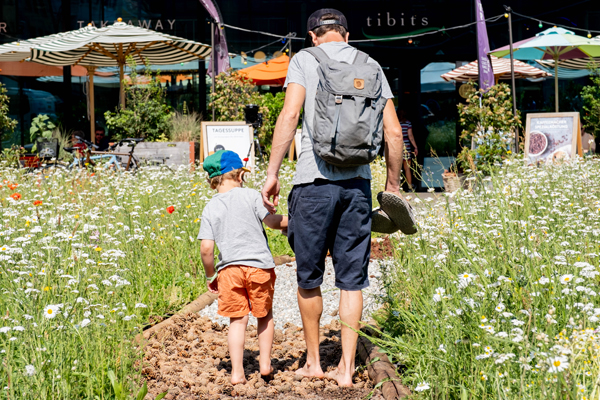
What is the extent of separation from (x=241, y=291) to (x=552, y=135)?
30.0ft

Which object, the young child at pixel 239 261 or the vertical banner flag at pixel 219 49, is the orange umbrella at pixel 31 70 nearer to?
the vertical banner flag at pixel 219 49

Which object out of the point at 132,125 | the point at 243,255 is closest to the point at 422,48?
the point at 132,125

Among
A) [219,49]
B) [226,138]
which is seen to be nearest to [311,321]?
[226,138]

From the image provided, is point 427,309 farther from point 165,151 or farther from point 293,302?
point 165,151

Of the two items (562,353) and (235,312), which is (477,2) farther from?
(562,353)

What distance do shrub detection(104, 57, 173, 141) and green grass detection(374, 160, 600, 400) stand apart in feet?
31.3

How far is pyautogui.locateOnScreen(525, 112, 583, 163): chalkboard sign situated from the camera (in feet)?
35.7

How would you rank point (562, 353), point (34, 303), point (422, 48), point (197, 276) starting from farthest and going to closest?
point (422, 48)
point (197, 276)
point (34, 303)
point (562, 353)

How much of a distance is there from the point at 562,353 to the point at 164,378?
228 cm

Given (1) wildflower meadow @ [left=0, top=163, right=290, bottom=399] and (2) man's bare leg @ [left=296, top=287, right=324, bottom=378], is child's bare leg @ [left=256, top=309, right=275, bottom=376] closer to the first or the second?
(2) man's bare leg @ [left=296, top=287, right=324, bottom=378]

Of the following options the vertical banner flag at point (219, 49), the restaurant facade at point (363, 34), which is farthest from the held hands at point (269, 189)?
the restaurant facade at point (363, 34)

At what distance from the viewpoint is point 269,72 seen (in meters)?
14.0

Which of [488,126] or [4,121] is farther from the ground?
[4,121]

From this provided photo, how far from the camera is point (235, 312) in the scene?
10.9 ft
